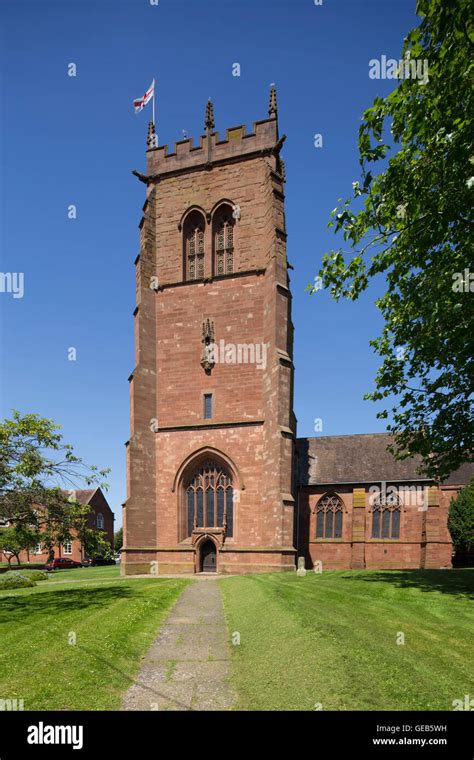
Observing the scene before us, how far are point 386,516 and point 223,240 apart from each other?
21.1 metres

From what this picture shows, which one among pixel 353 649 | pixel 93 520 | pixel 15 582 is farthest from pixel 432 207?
pixel 93 520

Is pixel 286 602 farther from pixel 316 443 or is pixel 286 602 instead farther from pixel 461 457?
pixel 316 443

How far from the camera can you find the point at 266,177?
2772 cm

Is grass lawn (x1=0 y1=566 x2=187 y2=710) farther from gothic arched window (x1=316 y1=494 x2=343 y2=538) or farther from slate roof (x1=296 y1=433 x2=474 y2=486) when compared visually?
slate roof (x1=296 y1=433 x2=474 y2=486)

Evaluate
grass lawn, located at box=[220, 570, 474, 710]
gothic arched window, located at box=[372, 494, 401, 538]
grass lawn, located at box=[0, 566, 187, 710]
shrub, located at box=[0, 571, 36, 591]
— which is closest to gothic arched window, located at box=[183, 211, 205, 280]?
shrub, located at box=[0, 571, 36, 591]

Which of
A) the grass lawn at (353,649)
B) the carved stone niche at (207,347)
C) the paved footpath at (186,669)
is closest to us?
the grass lawn at (353,649)

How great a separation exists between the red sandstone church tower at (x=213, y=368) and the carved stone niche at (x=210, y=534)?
0.06 meters

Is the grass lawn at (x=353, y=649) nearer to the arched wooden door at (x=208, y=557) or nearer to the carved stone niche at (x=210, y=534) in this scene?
the carved stone niche at (x=210, y=534)

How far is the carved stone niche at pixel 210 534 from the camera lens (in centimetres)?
2541

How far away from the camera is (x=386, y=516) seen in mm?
31453

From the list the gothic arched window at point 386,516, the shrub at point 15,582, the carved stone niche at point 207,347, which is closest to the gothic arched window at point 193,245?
the carved stone niche at point 207,347

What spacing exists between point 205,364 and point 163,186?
1253cm

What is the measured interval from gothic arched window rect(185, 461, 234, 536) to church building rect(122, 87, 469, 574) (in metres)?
0.06
